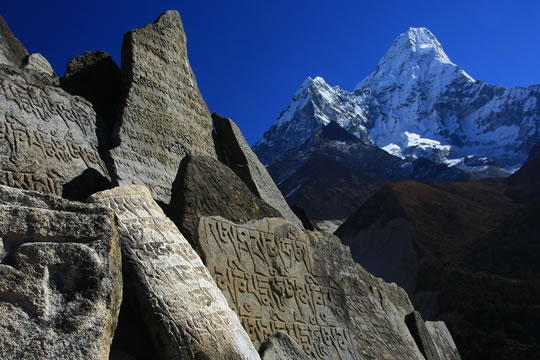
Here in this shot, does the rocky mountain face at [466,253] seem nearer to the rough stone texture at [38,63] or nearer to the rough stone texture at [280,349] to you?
the rough stone texture at [280,349]

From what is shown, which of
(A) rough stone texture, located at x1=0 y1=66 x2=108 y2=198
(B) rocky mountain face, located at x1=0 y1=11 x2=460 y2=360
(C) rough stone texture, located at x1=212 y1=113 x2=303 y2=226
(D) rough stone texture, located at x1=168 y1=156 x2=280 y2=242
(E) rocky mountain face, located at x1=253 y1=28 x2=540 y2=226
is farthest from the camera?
(E) rocky mountain face, located at x1=253 y1=28 x2=540 y2=226

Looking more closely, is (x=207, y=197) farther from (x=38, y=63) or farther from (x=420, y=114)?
(x=420, y=114)

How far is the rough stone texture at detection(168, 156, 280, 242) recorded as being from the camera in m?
4.98

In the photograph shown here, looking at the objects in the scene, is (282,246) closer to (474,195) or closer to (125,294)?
(125,294)

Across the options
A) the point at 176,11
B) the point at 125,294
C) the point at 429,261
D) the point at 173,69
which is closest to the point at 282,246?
the point at 125,294

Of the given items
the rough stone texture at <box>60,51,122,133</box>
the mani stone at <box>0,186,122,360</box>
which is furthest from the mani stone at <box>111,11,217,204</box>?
the mani stone at <box>0,186,122,360</box>

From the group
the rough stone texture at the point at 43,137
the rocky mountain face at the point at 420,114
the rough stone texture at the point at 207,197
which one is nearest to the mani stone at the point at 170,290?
the rough stone texture at the point at 207,197

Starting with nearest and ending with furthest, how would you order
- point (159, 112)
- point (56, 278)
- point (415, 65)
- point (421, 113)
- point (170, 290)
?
point (56, 278), point (170, 290), point (159, 112), point (421, 113), point (415, 65)

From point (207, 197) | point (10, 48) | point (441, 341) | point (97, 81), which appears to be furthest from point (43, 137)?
point (441, 341)

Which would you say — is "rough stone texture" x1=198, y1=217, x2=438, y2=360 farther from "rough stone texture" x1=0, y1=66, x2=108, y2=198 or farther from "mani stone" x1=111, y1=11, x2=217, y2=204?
"rough stone texture" x1=0, y1=66, x2=108, y2=198

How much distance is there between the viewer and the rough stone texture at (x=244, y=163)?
8.03 m

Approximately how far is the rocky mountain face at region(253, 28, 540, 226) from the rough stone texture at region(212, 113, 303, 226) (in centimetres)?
6421

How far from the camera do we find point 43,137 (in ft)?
16.8

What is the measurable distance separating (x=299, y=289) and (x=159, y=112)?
262cm
